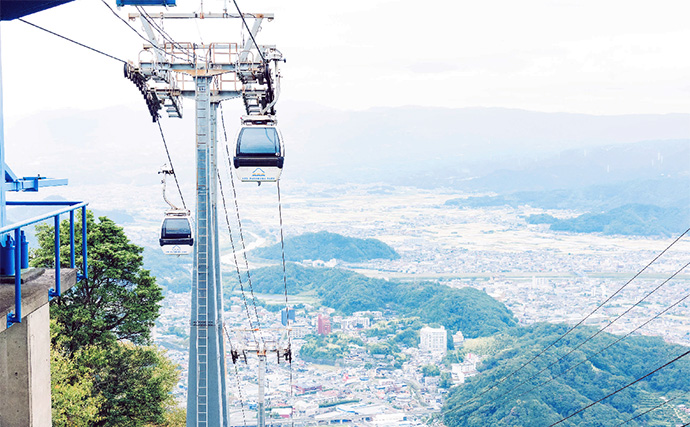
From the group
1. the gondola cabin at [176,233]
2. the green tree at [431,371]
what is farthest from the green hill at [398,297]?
the gondola cabin at [176,233]

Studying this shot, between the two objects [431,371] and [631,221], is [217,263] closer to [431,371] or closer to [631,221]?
[431,371]

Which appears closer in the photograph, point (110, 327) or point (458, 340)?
point (110, 327)

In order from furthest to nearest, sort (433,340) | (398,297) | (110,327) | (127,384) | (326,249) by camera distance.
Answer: (326,249) → (398,297) → (433,340) → (110,327) → (127,384)

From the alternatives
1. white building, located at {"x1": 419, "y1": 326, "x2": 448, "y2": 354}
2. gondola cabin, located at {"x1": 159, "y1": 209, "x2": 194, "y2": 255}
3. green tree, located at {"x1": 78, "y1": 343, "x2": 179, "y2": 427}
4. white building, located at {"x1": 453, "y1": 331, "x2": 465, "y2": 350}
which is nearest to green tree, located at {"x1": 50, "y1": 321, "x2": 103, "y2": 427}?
green tree, located at {"x1": 78, "y1": 343, "x2": 179, "y2": 427}

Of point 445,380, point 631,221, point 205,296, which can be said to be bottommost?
point 445,380

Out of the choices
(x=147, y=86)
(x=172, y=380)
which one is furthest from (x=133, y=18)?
(x=172, y=380)

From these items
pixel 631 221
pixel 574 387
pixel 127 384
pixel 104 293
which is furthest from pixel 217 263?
pixel 631 221

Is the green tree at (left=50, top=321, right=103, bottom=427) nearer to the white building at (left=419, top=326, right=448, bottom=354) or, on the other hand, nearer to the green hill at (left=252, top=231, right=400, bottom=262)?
the white building at (left=419, top=326, right=448, bottom=354)

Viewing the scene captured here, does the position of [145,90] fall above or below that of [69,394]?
above
